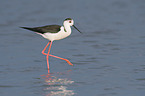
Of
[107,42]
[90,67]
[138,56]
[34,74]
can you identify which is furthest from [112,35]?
[34,74]

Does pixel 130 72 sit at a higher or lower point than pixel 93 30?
lower

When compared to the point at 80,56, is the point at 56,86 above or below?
below

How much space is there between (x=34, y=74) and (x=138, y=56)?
12.0ft

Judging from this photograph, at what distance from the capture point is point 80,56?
12.8 metres

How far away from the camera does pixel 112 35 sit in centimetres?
1642

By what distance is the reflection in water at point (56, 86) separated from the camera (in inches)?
348

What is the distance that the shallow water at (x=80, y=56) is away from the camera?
30.7ft

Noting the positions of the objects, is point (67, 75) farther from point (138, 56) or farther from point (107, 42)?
point (107, 42)

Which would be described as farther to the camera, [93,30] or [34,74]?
[93,30]

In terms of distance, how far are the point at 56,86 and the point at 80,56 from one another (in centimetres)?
346

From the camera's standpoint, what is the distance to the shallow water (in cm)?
935

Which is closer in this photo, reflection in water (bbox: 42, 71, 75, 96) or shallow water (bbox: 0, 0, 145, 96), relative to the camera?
reflection in water (bbox: 42, 71, 75, 96)

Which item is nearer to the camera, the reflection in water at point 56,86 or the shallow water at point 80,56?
the reflection in water at point 56,86

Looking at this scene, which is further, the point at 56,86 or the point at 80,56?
the point at 80,56
